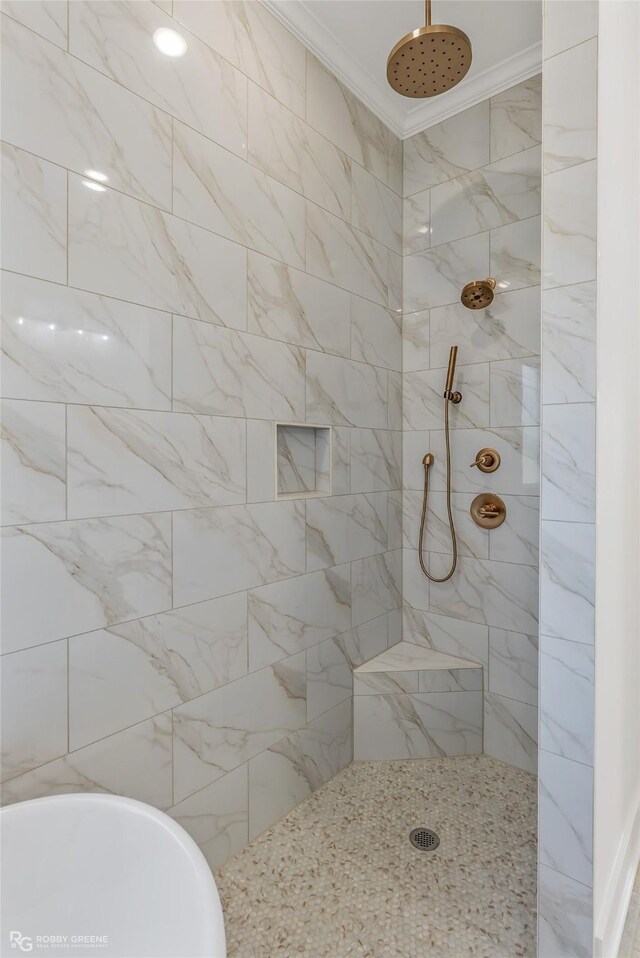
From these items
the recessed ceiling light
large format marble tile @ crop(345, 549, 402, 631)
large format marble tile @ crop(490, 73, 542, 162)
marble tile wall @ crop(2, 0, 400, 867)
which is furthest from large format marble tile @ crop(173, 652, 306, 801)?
large format marble tile @ crop(490, 73, 542, 162)

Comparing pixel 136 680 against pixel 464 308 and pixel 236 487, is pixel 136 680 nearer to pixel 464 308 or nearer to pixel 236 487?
pixel 236 487

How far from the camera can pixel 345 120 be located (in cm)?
209

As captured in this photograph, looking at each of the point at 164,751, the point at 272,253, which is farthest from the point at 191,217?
the point at 164,751

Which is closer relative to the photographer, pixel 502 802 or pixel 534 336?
pixel 502 802

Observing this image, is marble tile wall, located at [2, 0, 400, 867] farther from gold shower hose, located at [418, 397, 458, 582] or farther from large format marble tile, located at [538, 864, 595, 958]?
large format marble tile, located at [538, 864, 595, 958]

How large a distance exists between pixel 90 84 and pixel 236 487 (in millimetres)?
1103

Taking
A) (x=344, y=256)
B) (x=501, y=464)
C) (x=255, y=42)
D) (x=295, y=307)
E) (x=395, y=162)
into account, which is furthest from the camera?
(x=395, y=162)

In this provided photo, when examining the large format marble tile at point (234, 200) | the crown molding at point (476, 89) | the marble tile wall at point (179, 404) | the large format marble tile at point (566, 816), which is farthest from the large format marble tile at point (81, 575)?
the crown molding at point (476, 89)

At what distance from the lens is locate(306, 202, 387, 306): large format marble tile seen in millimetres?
1922

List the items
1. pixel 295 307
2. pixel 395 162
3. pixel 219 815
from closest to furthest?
pixel 219 815 → pixel 295 307 → pixel 395 162

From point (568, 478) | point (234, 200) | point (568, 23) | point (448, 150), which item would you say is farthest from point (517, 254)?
point (568, 478)

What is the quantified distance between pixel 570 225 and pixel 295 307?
94cm

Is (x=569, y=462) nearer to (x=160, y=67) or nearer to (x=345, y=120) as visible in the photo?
(x=160, y=67)

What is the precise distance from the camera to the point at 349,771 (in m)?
2.11
